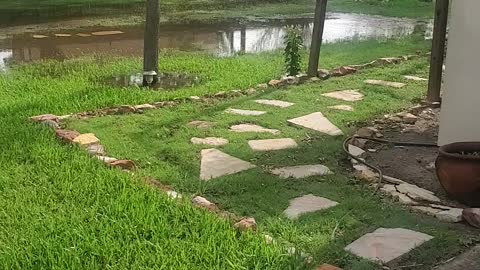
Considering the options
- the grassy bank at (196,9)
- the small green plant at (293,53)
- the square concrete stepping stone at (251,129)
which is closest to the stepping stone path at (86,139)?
the square concrete stepping stone at (251,129)

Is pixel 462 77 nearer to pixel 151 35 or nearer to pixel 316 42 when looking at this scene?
pixel 316 42

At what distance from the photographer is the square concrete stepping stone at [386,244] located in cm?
282

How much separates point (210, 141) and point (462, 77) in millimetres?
1704

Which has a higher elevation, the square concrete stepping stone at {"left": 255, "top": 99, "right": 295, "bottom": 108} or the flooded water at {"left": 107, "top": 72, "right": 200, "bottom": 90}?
the square concrete stepping stone at {"left": 255, "top": 99, "right": 295, "bottom": 108}

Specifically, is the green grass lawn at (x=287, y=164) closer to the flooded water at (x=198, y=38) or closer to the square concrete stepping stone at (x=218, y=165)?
the square concrete stepping stone at (x=218, y=165)

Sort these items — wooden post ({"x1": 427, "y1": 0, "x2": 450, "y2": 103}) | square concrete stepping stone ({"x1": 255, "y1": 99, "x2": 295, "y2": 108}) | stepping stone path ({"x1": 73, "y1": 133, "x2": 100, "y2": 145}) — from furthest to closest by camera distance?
wooden post ({"x1": 427, "y1": 0, "x2": 450, "y2": 103}), square concrete stepping stone ({"x1": 255, "y1": 99, "x2": 295, "y2": 108}), stepping stone path ({"x1": 73, "y1": 133, "x2": 100, "y2": 145})

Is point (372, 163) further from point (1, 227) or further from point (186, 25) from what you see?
point (186, 25)

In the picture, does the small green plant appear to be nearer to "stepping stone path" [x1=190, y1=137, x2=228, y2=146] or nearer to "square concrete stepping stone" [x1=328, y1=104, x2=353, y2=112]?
"square concrete stepping stone" [x1=328, y1=104, x2=353, y2=112]

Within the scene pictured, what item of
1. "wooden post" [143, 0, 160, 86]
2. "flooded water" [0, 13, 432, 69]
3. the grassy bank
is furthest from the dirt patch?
the grassy bank

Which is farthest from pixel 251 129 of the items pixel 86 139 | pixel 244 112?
pixel 86 139

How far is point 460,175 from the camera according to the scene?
3506 millimetres

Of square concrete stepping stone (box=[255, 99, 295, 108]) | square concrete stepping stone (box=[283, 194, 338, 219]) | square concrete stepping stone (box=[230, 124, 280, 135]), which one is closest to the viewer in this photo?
square concrete stepping stone (box=[283, 194, 338, 219])

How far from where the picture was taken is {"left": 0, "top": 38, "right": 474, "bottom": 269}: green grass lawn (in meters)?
2.77

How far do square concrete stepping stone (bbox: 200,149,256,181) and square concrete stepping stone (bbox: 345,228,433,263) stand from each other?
1.11 metres
